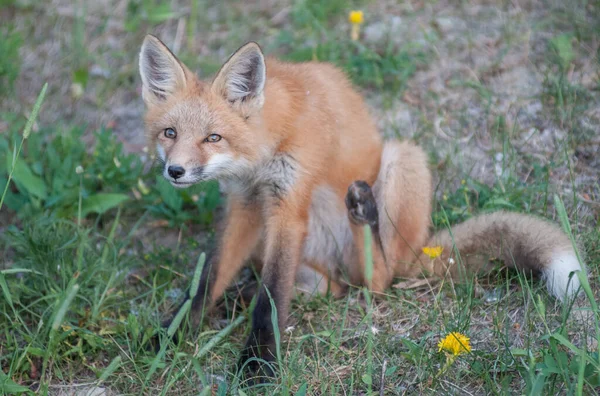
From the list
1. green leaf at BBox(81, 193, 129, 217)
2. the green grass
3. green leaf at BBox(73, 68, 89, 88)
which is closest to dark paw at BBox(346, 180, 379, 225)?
the green grass

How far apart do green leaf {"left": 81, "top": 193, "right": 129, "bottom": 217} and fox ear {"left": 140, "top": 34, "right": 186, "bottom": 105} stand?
0.91 metres

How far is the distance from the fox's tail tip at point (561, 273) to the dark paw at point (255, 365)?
1287mm

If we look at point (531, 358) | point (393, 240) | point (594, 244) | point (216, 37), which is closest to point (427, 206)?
point (393, 240)

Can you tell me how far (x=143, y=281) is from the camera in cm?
368

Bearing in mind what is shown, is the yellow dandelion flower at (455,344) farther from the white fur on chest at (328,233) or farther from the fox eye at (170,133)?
the fox eye at (170,133)

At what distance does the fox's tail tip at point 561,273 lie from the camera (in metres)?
2.96

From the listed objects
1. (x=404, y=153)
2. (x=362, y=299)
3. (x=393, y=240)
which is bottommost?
(x=362, y=299)

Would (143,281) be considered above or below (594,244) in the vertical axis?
below

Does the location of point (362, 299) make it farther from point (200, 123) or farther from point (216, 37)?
point (216, 37)

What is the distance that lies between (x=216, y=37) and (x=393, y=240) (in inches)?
103

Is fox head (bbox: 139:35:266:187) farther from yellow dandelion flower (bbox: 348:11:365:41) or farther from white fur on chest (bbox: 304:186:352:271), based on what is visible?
yellow dandelion flower (bbox: 348:11:365:41)

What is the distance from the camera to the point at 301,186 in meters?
3.25

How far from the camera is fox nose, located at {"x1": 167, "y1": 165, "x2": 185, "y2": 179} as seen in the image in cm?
292

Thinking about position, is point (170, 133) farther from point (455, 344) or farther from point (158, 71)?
point (455, 344)
